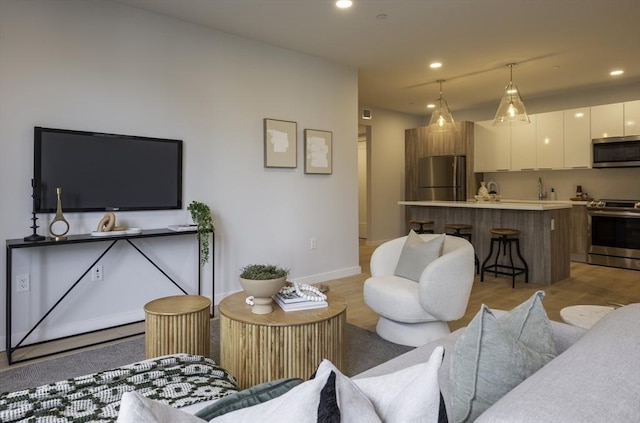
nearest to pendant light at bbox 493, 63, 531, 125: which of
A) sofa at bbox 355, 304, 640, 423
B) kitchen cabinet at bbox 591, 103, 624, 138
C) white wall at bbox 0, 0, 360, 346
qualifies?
white wall at bbox 0, 0, 360, 346

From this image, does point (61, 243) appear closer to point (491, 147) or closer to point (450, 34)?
point (450, 34)

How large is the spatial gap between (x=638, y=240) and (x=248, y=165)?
539 centimetres

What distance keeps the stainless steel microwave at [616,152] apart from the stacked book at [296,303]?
18.6 ft

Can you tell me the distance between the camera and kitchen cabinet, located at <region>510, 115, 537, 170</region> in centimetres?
672

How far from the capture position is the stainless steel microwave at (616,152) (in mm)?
5641

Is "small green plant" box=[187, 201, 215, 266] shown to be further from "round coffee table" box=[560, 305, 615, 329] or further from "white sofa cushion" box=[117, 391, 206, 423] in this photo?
"white sofa cushion" box=[117, 391, 206, 423]

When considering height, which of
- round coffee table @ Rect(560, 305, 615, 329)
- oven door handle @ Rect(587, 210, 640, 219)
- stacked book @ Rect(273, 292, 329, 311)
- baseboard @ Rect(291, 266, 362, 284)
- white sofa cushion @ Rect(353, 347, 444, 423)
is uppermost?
oven door handle @ Rect(587, 210, 640, 219)

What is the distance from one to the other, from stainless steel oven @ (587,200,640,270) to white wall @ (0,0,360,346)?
12.1 ft

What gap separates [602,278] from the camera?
5121mm

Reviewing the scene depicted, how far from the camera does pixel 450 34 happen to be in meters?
4.11

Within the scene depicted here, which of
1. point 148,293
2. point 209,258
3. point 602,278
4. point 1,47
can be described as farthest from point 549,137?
point 1,47

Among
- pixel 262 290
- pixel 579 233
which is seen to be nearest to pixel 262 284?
pixel 262 290

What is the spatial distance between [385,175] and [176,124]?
197 inches

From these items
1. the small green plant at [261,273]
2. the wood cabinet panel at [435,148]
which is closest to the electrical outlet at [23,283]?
the small green plant at [261,273]
